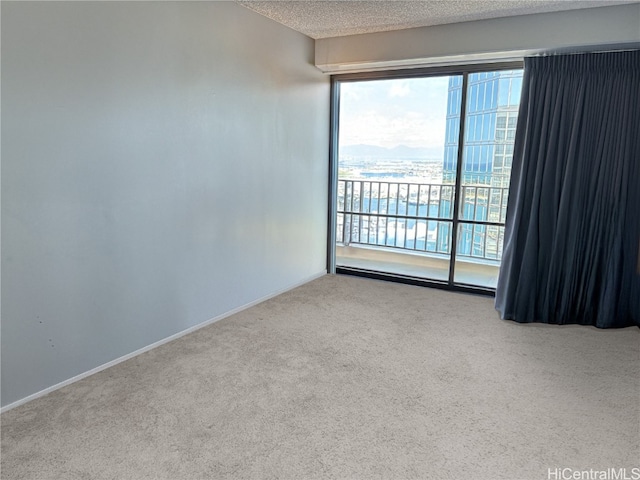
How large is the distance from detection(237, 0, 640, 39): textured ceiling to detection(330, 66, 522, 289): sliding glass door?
25.1 inches

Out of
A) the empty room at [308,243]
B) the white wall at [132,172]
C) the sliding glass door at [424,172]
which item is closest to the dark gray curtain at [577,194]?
the empty room at [308,243]

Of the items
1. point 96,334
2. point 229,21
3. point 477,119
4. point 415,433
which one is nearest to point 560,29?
point 477,119

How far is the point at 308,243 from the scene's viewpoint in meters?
4.70

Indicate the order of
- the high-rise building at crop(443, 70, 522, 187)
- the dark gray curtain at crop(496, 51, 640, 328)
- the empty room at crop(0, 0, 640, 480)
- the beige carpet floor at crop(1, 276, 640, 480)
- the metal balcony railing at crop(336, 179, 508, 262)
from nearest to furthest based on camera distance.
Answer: the beige carpet floor at crop(1, 276, 640, 480)
the empty room at crop(0, 0, 640, 480)
the dark gray curtain at crop(496, 51, 640, 328)
the high-rise building at crop(443, 70, 522, 187)
the metal balcony railing at crop(336, 179, 508, 262)

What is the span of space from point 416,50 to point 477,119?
0.89m

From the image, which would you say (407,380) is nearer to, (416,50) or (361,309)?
(361,309)

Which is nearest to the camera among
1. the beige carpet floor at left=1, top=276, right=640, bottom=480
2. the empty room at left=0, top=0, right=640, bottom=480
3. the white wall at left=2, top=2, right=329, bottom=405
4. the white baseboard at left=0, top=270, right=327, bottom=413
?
the beige carpet floor at left=1, top=276, right=640, bottom=480

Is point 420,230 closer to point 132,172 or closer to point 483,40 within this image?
point 483,40

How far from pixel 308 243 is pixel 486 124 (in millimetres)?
2132

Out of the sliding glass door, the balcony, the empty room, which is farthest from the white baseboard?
the balcony

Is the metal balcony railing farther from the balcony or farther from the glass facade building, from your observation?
the glass facade building

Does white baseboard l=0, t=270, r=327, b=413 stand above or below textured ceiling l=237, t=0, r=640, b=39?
below

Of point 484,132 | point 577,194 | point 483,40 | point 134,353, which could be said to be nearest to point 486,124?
point 484,132

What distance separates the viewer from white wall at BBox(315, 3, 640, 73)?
125 inches
